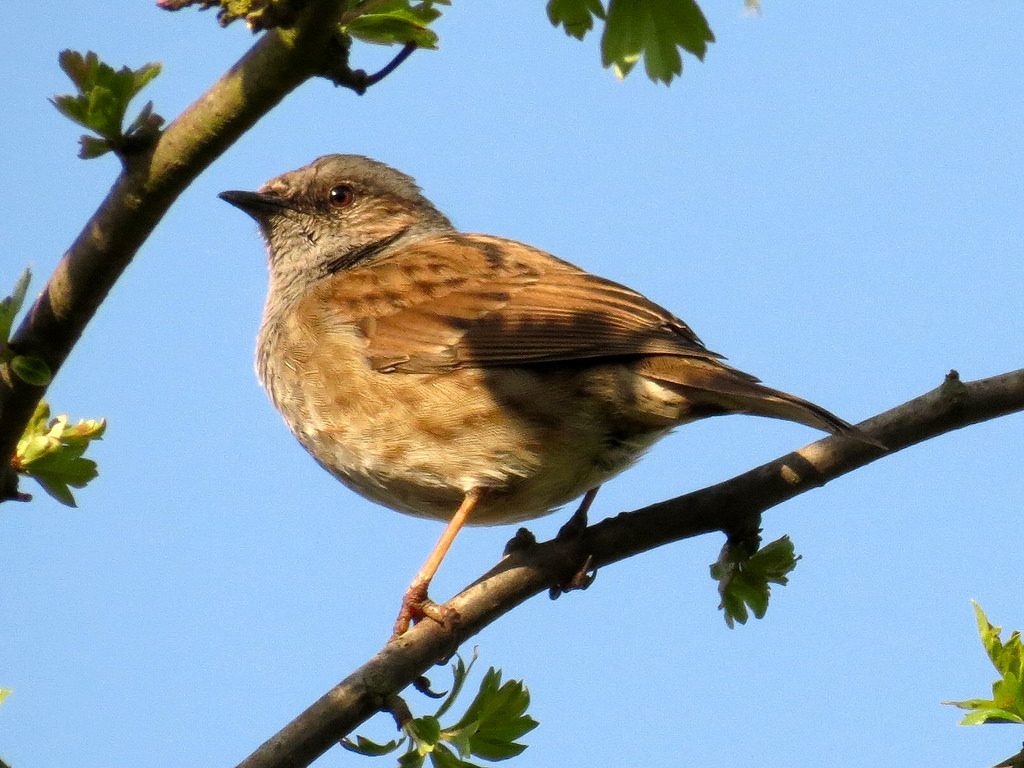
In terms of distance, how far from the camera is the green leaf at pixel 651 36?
10.9 feet

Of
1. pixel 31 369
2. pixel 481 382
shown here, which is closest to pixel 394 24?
pixel 31 369

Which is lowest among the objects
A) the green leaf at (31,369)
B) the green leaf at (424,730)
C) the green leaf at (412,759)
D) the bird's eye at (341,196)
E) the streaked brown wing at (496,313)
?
the green leaf at (412,759)

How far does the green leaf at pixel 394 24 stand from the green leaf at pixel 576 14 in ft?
1.16

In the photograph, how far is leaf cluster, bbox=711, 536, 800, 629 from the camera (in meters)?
4.41

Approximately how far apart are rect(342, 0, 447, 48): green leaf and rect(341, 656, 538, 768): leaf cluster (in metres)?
1.86

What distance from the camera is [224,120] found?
2818 mm

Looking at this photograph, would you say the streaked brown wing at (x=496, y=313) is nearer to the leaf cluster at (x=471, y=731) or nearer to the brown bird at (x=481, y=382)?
the brown bird at (x=481, y=382)

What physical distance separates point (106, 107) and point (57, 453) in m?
1.07

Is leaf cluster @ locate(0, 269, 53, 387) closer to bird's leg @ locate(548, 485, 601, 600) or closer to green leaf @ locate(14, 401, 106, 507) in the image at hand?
green leaf @ locate(14, 401, 106, 507)

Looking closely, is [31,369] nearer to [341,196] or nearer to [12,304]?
[12,304]

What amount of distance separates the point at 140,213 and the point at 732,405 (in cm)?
271

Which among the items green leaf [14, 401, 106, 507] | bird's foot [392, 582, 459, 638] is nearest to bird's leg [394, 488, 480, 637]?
bird's foot [392, 582, 459, 638]

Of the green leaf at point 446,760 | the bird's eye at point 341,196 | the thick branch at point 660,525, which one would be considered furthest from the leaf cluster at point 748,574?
the bird's eye at point 341,196

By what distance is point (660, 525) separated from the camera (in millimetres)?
4289
